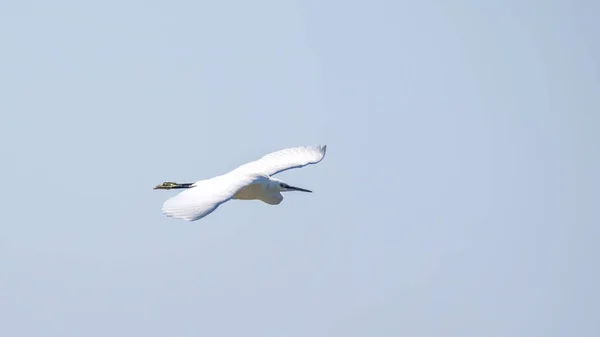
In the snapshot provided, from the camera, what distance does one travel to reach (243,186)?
28.9 metres

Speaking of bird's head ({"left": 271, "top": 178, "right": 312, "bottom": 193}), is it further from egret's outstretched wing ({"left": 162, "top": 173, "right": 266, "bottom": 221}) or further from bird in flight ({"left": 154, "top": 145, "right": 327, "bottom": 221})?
egret's outstretched wing ({"left": 162, "top": 173, "right": 266, "bottom": 221})

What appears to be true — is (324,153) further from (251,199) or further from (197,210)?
(197,210)

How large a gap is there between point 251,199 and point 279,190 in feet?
2.17

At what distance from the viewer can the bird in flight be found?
24969 mm

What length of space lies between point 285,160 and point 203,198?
811 cm

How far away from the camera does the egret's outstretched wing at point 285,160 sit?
33.3 metres

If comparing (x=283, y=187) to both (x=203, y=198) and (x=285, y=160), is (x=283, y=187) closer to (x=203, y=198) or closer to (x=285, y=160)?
(x=285, y=160)

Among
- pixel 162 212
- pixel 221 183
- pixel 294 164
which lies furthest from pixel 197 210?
pixel 294 164

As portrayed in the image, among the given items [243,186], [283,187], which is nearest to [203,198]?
[243,186]

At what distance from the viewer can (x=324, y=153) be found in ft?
112

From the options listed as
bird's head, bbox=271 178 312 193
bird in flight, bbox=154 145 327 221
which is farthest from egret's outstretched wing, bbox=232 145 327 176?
bird's head, bbox=271 178 312 193

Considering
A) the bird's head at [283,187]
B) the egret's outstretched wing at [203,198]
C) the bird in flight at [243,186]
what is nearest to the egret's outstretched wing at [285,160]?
the bird in flight at [243,186]

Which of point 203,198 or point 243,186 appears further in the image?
point 243,186

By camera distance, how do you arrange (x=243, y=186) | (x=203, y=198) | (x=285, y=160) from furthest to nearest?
(x=285, y=160) → (x=243, y=186) → (x=203, y=198)
